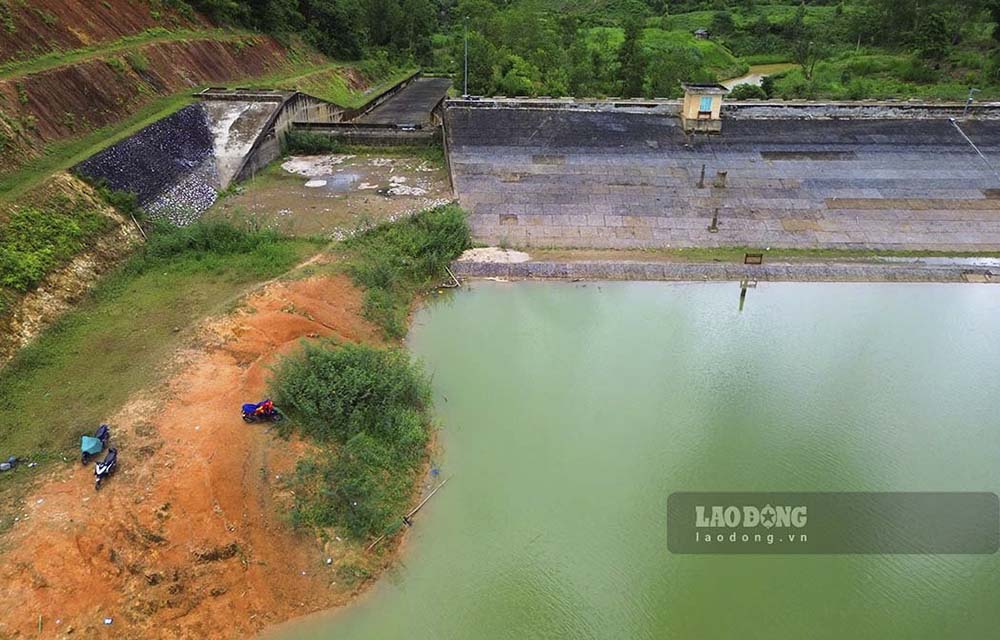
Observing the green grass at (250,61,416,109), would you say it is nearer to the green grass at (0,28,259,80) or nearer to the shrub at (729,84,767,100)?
the green grass at (0,28,259,80)

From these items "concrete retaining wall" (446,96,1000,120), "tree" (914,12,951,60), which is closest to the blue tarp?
"concrete retaining wall" (446,96,1000,120)

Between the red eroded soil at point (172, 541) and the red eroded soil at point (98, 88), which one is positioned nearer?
the red eroded soil at point (172, 541)

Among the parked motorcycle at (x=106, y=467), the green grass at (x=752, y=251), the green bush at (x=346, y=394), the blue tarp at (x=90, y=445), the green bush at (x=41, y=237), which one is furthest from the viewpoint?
the green grass at (x=752, y=251)

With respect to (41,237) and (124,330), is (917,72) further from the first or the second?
(41,237)

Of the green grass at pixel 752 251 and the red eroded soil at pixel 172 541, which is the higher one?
the green grass at pixel 752 251

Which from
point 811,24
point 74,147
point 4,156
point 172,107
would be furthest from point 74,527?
point 811,24

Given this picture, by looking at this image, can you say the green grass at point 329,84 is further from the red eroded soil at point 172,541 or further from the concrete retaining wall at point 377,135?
the red eroded soil at point 172,541

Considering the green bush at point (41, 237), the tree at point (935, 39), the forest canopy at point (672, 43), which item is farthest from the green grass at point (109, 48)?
the tree at point (935, 39)

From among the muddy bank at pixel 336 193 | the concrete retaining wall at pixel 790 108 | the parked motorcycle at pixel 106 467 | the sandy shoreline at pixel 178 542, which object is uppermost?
the concrete retaining wall at pixel 790 108

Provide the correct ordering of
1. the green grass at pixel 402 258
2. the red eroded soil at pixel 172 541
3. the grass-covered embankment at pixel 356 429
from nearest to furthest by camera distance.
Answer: the red eroded soil at pixel 172 541 < the grass-covered embankment at pixel 356 429 < the green grass at pixel 402 258
